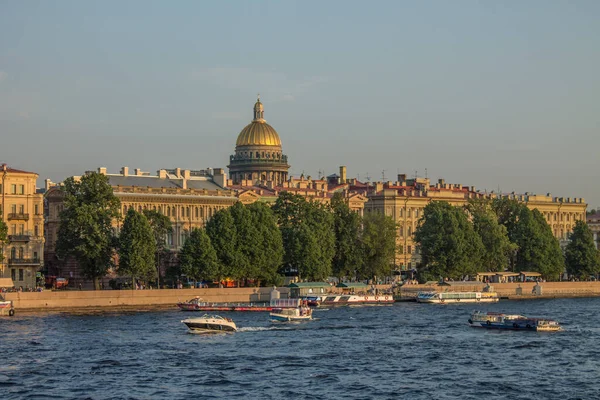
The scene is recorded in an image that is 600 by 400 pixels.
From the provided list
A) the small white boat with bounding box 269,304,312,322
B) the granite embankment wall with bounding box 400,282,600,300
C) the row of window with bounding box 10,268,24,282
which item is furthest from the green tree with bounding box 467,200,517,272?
the row of window with bounding box 10,268,24,282

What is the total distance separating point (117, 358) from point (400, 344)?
47.5 feet

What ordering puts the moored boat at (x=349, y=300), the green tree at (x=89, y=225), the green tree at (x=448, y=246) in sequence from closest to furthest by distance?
the green tree at (x=89, y=225), the moored boat at (x=349, y=300), the green tree at (x=448, y=246)

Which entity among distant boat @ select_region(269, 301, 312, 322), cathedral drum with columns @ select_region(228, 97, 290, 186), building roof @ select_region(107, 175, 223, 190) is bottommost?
distant boat @ select_region(269, 301, 312, 322)

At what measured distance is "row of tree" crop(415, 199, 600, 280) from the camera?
114m

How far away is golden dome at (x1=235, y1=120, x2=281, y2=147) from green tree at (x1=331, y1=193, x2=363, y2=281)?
4499 centimetres

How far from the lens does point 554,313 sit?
9275 cm

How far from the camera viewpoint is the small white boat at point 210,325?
238 ft

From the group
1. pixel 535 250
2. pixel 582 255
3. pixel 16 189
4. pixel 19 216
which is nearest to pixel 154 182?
pixel 16 189

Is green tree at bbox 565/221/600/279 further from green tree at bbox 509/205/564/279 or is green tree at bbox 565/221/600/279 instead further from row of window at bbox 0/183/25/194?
row of window at bbox 0/183/25/194

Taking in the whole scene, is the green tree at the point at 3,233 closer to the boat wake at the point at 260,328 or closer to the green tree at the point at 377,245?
the boat wake at the point at 260,328

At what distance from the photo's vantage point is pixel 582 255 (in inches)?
5064

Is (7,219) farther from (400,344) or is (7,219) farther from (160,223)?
(400,344)

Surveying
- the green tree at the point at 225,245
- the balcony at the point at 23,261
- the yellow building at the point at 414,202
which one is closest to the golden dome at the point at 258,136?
the yellow building at the point at 414,202

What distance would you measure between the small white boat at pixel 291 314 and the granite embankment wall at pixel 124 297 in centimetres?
1211
